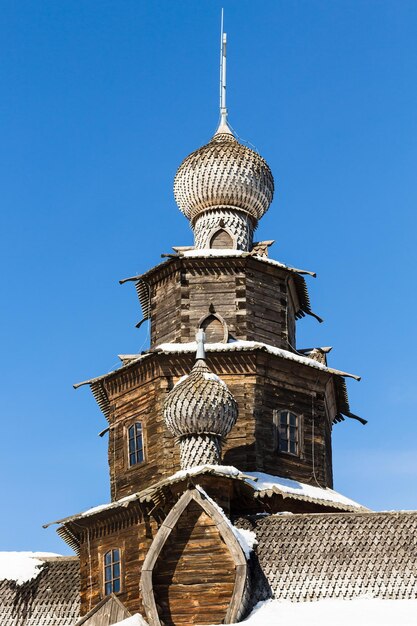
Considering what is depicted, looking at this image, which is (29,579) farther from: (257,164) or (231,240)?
(257,164)

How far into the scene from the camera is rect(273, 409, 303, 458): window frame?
27.3 metres

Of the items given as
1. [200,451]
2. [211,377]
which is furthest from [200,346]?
[200,451]

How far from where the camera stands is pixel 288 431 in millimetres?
27641

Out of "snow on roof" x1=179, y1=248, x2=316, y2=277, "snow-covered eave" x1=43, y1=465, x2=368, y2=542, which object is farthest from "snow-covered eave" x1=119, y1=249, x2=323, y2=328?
"snow-covered eave" x1=43, y1=465, x2=368, y2=542

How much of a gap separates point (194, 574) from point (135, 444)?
4.90 metres

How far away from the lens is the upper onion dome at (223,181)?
31062mm

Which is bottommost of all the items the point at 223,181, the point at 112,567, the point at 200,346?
the point at 112,567

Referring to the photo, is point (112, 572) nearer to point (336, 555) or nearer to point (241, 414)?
point (241, 414)

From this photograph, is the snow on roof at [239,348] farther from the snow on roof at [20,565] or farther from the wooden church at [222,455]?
the snow on roof at [20,565]

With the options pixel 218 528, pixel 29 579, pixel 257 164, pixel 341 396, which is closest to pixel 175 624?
pixel 218 528

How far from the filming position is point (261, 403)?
27359 millimetres

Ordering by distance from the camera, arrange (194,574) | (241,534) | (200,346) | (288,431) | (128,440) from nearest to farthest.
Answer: (194,574), (241,534), (200,346), (288,431), (128,440)

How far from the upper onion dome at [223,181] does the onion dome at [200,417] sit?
685 centimetres

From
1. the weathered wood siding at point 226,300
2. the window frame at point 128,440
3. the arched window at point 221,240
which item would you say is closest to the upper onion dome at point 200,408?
the window frame at point 128,440
